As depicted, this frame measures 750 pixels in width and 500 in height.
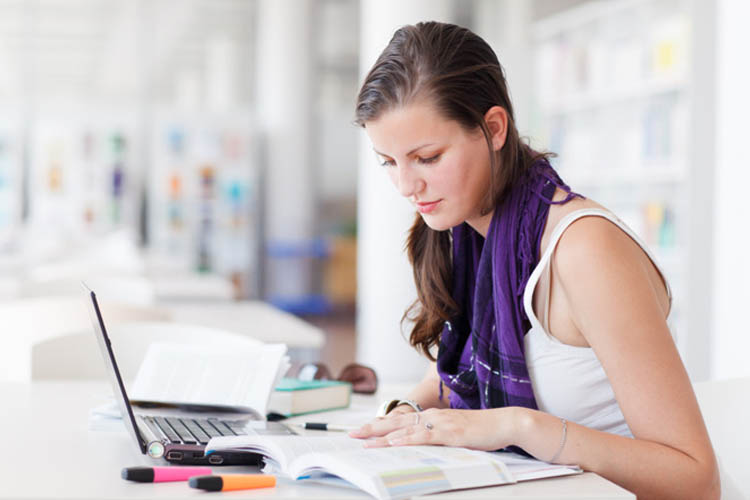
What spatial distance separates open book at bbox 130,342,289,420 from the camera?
1.71m

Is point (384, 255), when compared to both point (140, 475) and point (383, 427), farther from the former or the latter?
point (140, 475)

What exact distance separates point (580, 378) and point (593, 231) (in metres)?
0.24

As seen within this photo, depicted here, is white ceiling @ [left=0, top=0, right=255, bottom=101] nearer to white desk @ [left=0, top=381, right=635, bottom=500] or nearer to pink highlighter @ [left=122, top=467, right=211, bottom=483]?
white desk @ [left=0, top=381, right=635, bottom=500]

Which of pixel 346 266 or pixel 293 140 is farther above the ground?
pixel 293 140

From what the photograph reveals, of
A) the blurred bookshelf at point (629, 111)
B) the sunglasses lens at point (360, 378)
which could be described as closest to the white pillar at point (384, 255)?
the blurred bookshelf at point (629, 111)

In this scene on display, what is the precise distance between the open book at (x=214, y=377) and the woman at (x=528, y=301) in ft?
0.94

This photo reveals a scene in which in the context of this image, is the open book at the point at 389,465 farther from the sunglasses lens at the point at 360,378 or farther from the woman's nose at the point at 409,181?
the sunglasses lens at the point at 360,378

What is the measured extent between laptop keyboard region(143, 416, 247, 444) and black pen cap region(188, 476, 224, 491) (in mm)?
199

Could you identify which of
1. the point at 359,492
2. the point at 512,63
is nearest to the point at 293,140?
the point at 512,63

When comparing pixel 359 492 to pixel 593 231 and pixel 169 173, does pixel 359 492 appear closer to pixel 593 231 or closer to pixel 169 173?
pixel 593 231

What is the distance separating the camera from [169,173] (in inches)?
391

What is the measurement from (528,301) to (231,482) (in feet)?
1.72

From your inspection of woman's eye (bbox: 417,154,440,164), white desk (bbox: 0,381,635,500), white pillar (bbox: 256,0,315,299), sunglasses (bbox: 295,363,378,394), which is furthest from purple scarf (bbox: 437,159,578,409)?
white pillar (bbox: 256,0,315,299)

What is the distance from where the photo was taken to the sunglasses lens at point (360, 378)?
2105 mm
